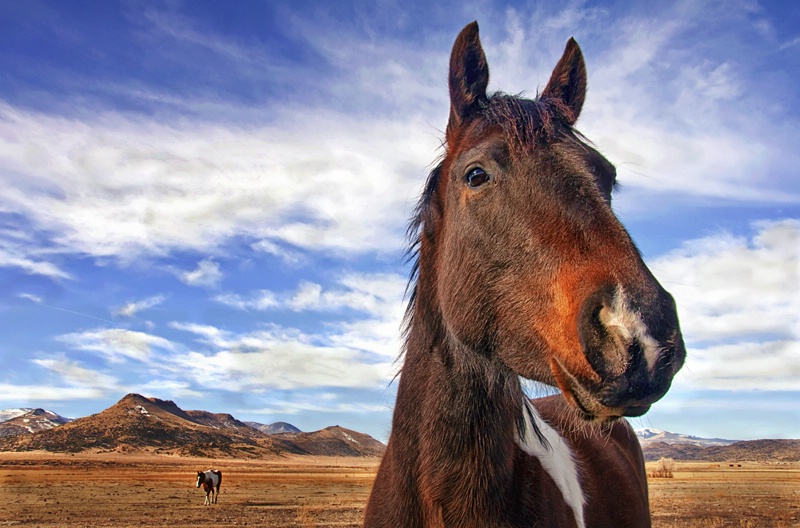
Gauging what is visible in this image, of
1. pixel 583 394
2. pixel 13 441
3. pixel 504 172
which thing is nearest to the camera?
pixel 583 394

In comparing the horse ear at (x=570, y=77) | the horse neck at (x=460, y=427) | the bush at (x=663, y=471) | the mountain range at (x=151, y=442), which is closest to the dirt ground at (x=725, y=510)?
the bush at (x=663, y=471)

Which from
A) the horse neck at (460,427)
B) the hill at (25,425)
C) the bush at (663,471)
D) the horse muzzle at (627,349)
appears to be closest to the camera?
the horse muzzle at (627,349)

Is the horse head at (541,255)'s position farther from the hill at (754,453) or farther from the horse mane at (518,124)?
the hill at (754,453)

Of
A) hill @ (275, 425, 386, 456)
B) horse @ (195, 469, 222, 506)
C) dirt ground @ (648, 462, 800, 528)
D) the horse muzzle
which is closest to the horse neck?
the horse muzzle

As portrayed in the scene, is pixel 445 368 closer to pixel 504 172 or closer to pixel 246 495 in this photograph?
pixel 504 172

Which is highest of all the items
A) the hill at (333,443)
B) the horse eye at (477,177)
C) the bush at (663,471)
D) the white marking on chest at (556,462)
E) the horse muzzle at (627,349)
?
the horse eye at (477,177)

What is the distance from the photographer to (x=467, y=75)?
341cm

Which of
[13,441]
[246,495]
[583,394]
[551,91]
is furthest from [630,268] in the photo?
[13,441]

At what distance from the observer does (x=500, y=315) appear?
2766 mm

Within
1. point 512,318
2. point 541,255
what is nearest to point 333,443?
point 512,318

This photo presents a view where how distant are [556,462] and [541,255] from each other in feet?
5.72

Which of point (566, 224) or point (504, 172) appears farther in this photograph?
point (504, 172)

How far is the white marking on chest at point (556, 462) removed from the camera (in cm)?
333

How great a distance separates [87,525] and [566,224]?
18260 millimetres
